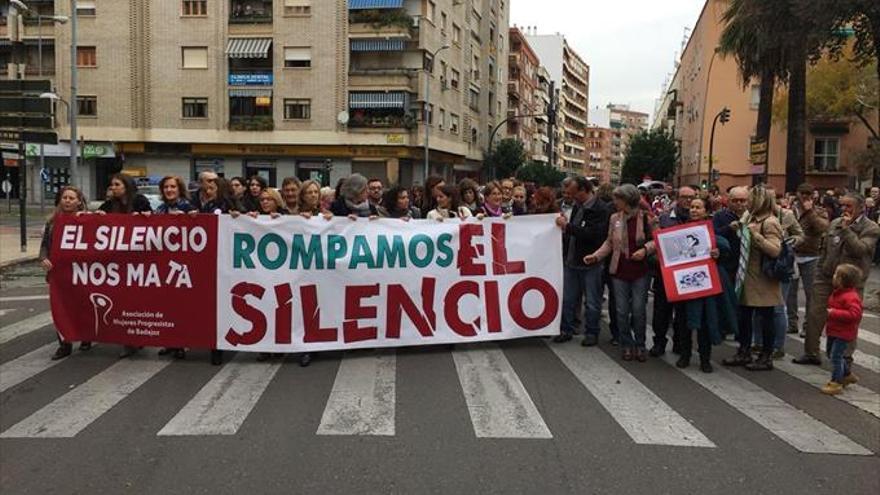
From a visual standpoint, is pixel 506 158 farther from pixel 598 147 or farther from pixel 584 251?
pixel 598 147

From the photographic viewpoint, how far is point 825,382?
6879mm

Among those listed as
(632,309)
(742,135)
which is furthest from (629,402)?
(742,135)

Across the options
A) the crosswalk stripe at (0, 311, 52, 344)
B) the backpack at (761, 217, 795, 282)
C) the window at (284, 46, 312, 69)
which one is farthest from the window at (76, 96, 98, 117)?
the backpack at (761, 217, 795, 282)

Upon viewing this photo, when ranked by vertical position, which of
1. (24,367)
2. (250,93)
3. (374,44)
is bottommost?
(24,367)

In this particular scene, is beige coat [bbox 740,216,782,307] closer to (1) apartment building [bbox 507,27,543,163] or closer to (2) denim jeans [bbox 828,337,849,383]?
(2) denim jeans [bbox 828,337,849,383]

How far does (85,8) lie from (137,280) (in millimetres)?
43814

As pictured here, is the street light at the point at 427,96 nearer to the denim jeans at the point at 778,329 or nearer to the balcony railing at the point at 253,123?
the balcony railing at the point at 253,123

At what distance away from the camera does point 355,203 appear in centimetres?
796

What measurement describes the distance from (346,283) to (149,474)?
3.32 metres

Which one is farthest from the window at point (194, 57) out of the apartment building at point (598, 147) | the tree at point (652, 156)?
the apartment building at point (598, 147)

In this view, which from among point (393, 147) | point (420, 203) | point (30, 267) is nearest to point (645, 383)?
point (420, 203)

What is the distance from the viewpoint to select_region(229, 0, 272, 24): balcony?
1757 inches

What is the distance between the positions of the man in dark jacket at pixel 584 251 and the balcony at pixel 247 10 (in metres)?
40.3

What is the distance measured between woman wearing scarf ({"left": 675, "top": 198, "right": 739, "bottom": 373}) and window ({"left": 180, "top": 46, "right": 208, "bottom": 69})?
4201 centimetres
